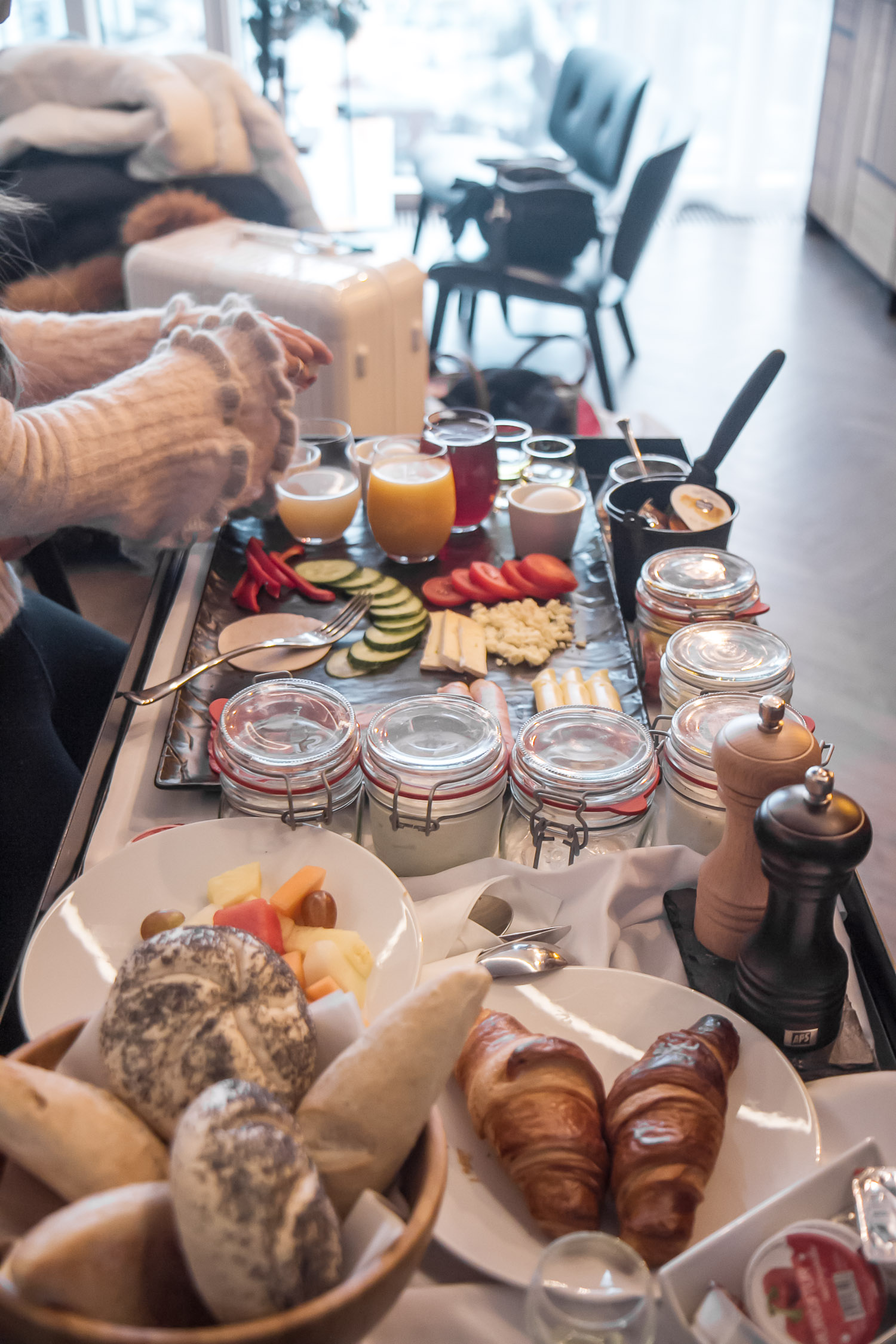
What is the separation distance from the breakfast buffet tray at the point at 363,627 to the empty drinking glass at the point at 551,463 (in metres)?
0.03

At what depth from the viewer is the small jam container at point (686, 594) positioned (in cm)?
96

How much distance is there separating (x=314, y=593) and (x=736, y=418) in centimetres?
54

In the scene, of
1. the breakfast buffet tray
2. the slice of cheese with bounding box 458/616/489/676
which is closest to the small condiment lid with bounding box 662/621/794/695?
the breakfast buffet tray

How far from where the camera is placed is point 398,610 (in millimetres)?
1153

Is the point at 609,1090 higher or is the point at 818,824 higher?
the point at 818,824

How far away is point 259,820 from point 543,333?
428 cm

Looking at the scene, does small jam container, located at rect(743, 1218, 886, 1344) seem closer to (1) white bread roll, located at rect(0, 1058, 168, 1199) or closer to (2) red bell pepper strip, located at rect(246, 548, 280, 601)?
(1) white bread roll, located at rect(0, 1058, 168, 1199)

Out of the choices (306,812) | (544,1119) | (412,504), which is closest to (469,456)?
(412,504)

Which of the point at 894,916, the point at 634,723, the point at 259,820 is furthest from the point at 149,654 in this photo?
the point at 894,916

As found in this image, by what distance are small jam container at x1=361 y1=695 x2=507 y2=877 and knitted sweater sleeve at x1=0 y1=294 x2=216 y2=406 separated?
28.1 inches

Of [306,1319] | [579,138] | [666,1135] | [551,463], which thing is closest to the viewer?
[306,1319]

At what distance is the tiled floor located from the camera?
239cm

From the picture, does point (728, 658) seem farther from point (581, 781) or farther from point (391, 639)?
point (391, 639)

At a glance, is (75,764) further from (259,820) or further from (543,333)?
(543,333)
